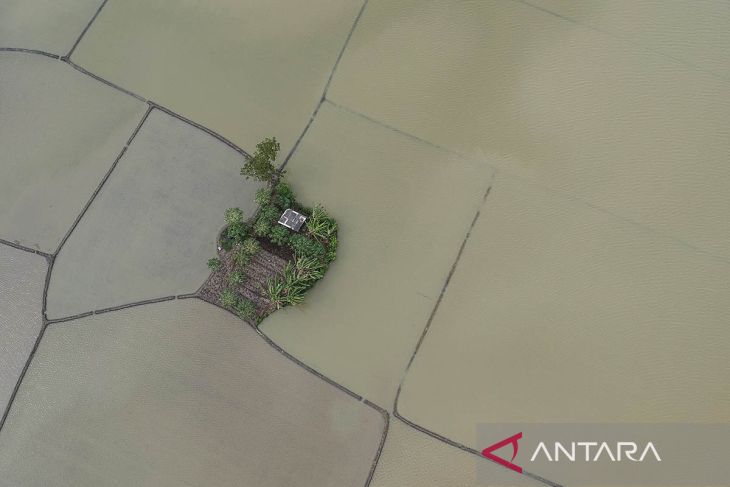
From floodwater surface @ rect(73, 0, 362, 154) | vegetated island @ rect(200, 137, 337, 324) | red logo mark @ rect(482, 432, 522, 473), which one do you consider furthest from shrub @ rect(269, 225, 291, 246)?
red logo mark @ rect(482, 432, 522, 473)

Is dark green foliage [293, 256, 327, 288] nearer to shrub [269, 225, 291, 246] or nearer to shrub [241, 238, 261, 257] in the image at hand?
shrub [269, 225, 291, 246]

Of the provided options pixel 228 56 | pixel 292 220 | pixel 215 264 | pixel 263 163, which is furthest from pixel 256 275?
pixel 228 56

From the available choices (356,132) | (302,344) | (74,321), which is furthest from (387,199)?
(74,321)

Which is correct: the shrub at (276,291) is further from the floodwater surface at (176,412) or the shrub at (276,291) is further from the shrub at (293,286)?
the floodwater surface at (176,412)

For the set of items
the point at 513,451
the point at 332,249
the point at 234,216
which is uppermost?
the point at 332,249

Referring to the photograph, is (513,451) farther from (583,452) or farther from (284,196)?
(284,196)

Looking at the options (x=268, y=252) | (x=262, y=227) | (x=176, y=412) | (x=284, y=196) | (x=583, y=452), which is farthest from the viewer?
(x=284, y=196)

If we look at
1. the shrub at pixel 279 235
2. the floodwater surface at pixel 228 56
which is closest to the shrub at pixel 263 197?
the shrub at pixel 279 235
